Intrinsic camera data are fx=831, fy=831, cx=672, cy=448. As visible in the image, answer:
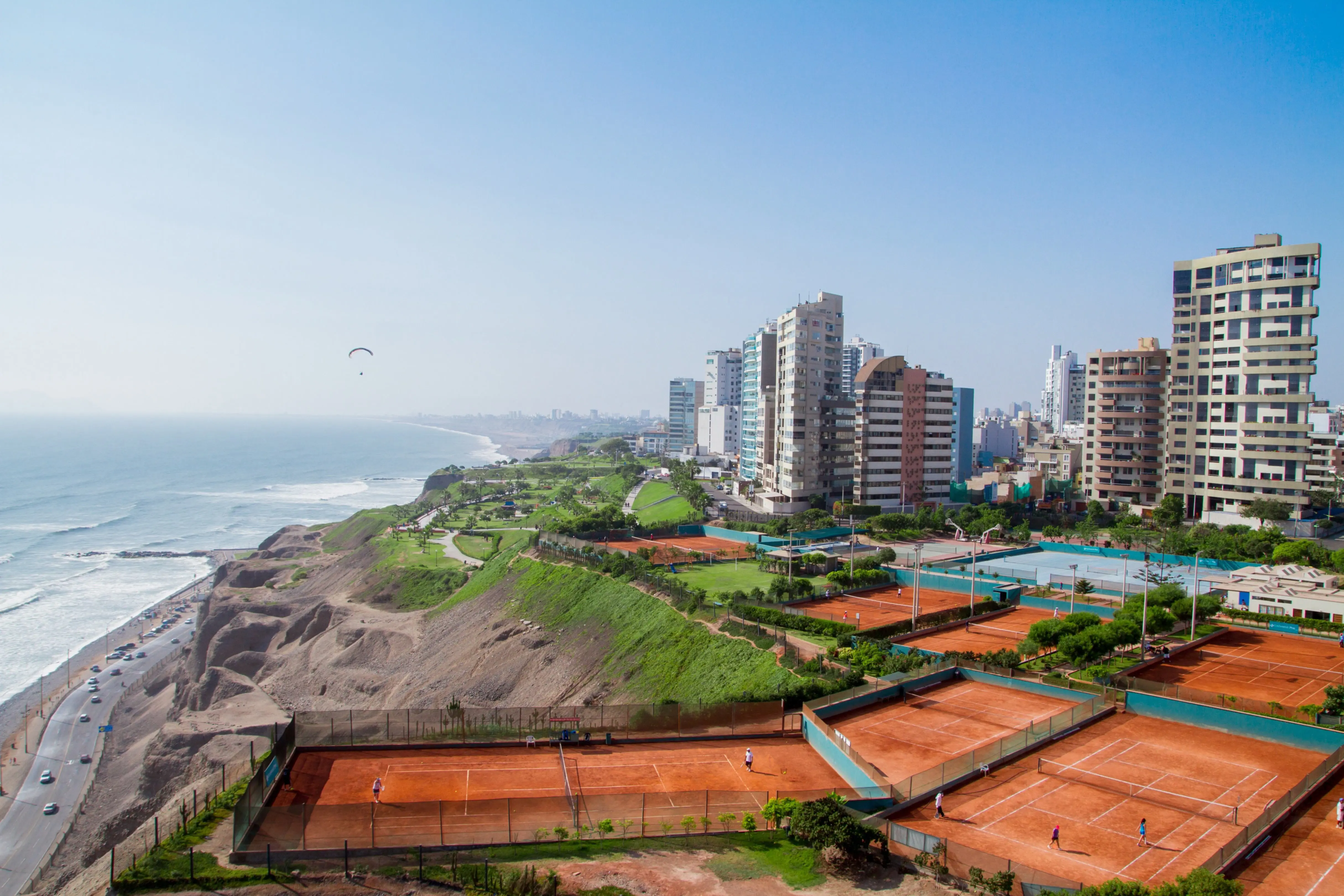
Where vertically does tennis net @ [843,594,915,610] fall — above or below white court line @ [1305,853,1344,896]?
below

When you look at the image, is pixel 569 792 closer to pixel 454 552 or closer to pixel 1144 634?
pixel 1144 634

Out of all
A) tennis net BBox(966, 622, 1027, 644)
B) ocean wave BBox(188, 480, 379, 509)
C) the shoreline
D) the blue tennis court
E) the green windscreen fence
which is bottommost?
the shoreline

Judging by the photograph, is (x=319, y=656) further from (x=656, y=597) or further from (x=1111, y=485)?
(x=1111, y=485)

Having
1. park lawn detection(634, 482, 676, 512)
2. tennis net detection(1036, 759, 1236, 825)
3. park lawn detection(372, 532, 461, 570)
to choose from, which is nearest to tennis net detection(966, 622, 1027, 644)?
tennis net detection(1036, 759, 1236, 825)

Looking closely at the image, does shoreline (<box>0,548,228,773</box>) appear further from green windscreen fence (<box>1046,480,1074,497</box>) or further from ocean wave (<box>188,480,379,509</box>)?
green windscreen fence (<box>1046,480,1074,497</box>)

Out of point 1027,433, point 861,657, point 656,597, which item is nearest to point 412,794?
point 861,657

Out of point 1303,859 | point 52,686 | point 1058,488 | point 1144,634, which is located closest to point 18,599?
point 52,686

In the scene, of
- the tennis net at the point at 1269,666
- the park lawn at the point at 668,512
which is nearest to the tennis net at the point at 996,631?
the tennis net at the point at 1269,666
